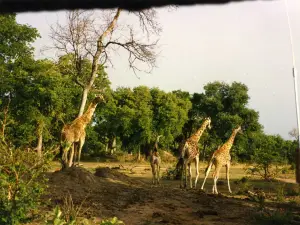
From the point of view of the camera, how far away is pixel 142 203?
1021 cm

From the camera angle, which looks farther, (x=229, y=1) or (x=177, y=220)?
(x=177, y=220)

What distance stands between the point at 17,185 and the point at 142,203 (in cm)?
486

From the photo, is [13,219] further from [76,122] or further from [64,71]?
[64,71]

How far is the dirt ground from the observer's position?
865 cm

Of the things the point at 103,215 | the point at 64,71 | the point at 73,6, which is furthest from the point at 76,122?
the point at 73,6

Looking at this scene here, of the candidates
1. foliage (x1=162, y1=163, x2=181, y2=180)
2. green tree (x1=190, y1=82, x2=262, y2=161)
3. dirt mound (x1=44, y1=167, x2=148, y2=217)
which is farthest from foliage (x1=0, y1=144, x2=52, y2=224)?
green tree (x1=190, y1=82, x2=262, y2=161)

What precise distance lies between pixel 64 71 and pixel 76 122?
2.10 meters

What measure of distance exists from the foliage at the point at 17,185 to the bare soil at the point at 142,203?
166cm

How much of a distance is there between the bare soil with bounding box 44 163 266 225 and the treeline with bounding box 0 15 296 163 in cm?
1608

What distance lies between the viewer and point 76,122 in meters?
13.2

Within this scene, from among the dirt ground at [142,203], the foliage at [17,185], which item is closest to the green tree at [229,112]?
the dirt ground at [142,203]

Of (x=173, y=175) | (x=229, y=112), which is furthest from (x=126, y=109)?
(x=173, y=175)

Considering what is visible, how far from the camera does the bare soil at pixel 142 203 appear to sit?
866 centimetres

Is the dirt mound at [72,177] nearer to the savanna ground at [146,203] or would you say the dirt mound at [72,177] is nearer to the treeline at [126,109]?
the savanna ground at [146,203]
